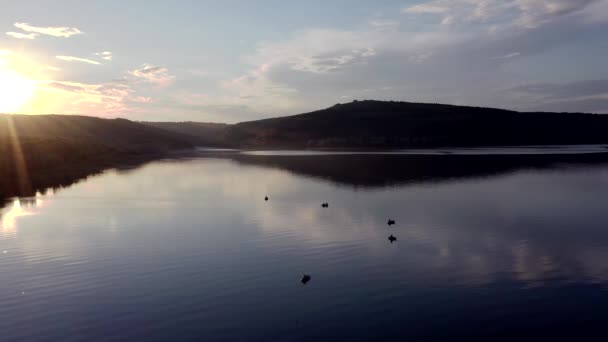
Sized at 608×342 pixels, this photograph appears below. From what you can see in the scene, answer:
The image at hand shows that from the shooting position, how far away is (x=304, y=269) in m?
21.4

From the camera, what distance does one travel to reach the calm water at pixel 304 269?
1537 centimetres

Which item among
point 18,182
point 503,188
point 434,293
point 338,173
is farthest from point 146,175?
point 434,293

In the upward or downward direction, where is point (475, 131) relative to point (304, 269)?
upward

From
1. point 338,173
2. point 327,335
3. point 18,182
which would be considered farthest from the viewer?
point 338,173

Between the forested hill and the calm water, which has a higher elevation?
the forested hill

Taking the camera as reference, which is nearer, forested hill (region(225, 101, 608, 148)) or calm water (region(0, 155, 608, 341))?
calm water (region(0, 155, 608, 341))

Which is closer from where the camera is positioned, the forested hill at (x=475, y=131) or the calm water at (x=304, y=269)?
the calm water at (x=304, y=269)

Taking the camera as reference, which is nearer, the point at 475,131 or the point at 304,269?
the point at 304,269

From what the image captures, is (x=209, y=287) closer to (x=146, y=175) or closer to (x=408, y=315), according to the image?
(x=408, y=315)

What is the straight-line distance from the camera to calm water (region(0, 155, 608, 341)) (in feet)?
50.4

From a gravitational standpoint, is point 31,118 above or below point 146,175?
above

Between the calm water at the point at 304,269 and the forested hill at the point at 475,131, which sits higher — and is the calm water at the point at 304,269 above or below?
below

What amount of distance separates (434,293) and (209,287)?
30.2 ft

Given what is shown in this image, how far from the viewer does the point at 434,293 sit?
18016mm
